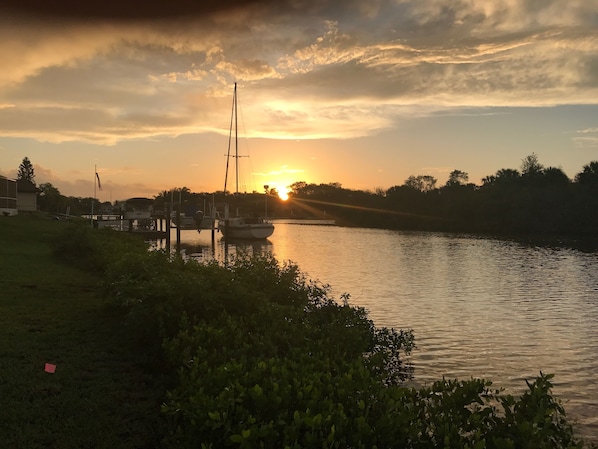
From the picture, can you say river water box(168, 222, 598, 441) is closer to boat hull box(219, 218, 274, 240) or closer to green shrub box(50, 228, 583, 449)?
green shrub box(50, 228, 583, 449)

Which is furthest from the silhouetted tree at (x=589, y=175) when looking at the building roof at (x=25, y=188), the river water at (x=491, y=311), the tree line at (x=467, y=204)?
the building roof at (x=25, y=188)

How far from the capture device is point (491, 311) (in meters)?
21.0

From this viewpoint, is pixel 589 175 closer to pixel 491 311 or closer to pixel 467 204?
pixel 467 204

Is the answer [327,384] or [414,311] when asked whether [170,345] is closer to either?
[327,384]

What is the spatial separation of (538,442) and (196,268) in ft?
33.3

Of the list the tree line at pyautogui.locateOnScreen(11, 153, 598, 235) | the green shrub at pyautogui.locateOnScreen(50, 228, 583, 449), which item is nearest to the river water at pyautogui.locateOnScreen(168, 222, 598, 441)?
the green shrub at pyautogui.locateOnScreen(50, 228, 583, 449)

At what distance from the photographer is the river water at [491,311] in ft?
42.4

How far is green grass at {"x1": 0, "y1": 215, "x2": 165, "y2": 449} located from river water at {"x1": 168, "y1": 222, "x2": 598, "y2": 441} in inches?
240

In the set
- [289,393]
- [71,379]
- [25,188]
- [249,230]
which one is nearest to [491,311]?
[71,379]

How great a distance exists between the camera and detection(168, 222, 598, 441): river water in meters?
12.9

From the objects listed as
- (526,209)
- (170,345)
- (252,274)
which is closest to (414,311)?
(252,274)

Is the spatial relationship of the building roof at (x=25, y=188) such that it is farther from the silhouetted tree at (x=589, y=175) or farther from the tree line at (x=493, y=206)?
the silhouetted tree at (x=589, y=175)

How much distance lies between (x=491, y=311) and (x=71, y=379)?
56.1 feet

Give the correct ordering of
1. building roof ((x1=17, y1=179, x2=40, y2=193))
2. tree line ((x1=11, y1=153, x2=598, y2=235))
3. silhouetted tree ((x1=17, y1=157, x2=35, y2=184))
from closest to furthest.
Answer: building roof ((x1=17, y1=179, x2=40, y2=193)) < tree line ((x1=11, y1=153, x2=598, y2=235)) < silhouetted tree ((x1=17, y1=157, x2=35, y2=184))
